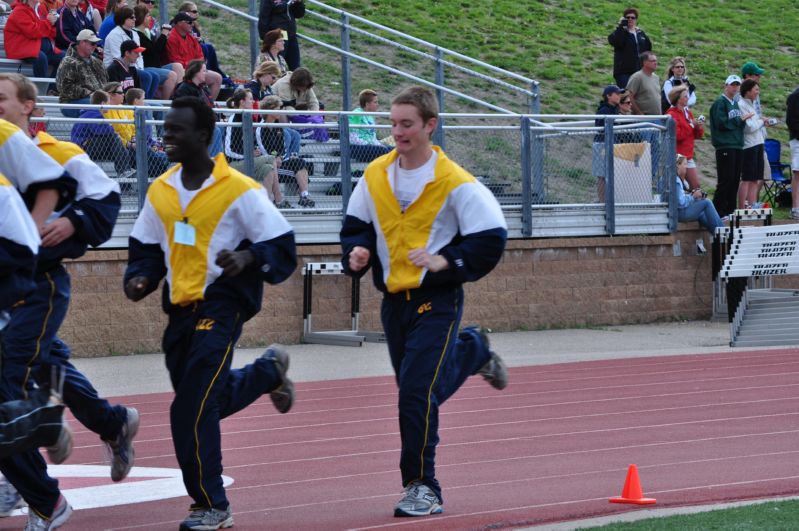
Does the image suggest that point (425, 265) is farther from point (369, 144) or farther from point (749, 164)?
point (749, 164)

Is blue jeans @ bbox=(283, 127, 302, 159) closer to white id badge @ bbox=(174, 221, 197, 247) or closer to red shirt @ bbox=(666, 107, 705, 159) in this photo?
red shirt @ bbox=(666, 107, 705, 159)

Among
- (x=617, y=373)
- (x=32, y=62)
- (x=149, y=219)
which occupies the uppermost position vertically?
(x=32, y=62)

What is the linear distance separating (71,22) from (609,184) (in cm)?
721

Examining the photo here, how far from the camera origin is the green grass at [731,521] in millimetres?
6359

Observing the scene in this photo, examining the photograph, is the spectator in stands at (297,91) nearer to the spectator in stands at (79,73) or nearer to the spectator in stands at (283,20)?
the spectator in stands at (79,73)

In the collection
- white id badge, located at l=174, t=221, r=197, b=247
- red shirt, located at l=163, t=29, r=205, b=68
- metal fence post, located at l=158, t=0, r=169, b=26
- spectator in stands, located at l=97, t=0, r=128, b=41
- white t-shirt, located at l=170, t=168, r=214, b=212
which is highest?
metal fence post, located at l=158, t=0, r=169, b=26

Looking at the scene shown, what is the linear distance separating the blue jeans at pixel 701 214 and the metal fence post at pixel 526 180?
259 centimetres

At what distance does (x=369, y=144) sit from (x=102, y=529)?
9.60 meters

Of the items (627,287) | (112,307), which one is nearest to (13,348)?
(112,307)

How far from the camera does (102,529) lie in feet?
22.1

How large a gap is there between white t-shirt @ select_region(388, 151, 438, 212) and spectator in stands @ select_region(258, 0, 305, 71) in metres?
13.3

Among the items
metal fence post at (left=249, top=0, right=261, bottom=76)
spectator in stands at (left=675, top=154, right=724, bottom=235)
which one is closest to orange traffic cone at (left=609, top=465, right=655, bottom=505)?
spectator in stands at (left=675, top=154, right=724, bottom=235)

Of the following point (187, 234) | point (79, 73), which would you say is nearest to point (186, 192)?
point (187, 234)

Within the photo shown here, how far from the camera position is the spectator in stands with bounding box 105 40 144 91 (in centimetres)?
1666
